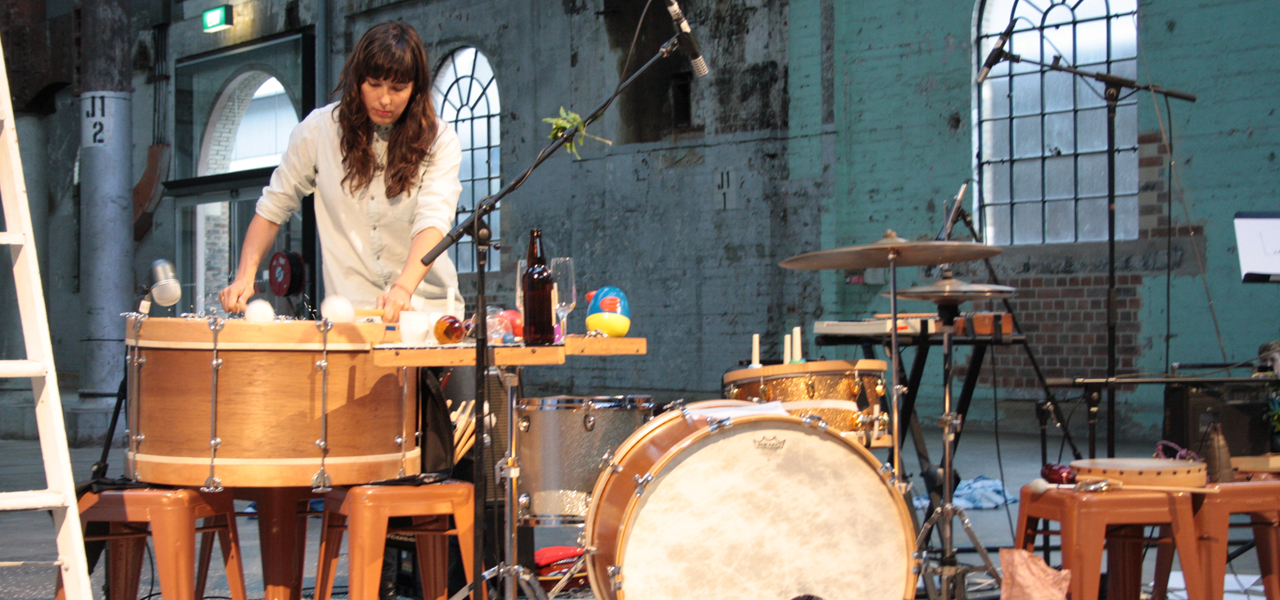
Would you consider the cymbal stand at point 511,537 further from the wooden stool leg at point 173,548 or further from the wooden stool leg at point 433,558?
the wooden stool leg at point 173,548

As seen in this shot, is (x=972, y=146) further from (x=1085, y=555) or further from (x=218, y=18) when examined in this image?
(x=218, y=18)

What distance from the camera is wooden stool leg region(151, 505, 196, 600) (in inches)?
92.3

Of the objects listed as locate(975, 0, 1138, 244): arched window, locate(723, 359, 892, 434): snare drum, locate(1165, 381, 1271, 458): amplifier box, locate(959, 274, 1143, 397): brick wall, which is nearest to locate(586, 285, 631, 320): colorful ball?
locate(723, 359, 892, 434): snare drum

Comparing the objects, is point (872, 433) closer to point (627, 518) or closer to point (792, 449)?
point (792, 449)

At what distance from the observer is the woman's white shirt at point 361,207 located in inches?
113

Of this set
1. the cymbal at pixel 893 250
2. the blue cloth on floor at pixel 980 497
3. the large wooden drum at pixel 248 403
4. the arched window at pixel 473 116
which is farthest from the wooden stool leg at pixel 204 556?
the arched window at pixel 473 116

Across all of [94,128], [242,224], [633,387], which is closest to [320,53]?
[242,224]

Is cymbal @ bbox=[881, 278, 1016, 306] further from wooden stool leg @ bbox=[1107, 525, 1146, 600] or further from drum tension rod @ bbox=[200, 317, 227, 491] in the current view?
drum tension rod @ bbox=[200, 317, 227, 491]

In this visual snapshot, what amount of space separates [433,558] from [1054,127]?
697 cm

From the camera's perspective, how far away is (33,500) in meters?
1.91

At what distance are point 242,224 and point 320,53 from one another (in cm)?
238

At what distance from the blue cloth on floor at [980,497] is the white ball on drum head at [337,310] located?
10.9 feet

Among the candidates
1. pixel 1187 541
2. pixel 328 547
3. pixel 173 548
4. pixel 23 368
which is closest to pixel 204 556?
pixel 328 547

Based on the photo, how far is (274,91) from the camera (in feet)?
45.9
